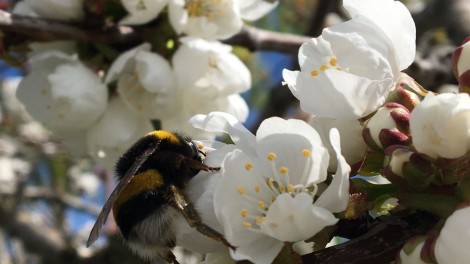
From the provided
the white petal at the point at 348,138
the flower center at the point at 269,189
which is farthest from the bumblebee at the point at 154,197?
the white petal at the point at 348,138

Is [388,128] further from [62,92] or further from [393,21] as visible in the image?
[62,92]

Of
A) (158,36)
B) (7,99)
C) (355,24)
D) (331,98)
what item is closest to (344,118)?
(331,98)

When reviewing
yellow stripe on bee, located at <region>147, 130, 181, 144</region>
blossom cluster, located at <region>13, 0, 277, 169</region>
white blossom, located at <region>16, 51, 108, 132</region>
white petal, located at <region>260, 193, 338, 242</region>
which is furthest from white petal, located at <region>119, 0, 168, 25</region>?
white petal, located at <region>260, 193, 338, 242</region>

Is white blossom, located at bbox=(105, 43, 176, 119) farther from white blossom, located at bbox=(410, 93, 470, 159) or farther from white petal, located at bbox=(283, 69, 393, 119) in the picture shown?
white blossom, located at bbox=(410, 93, 470, 159)

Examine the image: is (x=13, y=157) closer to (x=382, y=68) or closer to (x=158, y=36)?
(x=158, y=36)

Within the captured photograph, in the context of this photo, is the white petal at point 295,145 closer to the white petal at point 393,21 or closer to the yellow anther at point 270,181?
the yellow anther at point 270,181

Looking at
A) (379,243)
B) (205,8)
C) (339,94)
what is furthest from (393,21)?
(205,8)
